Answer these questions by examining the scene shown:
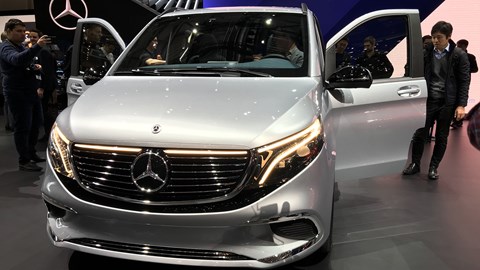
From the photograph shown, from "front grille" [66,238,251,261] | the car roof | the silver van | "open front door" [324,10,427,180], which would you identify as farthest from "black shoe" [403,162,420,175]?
"front grille" [66,238,251,261]

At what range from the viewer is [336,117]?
2756 mm

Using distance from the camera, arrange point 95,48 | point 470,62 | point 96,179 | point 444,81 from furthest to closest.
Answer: point 470,62, point 444,81, point 95,48, point 96,179

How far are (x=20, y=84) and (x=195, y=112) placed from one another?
11.3 ft

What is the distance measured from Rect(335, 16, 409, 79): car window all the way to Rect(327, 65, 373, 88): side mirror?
0.54 m

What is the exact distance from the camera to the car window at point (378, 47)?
12.5 ft

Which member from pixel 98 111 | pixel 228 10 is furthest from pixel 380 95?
pixel 98 111

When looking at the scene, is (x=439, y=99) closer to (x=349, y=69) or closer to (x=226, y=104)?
(x=349, y=69)

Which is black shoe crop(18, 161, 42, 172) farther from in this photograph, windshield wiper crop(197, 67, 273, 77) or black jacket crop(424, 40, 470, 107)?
black jacket crop(424, 40, 470, 107)

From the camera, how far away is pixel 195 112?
2.07 meters

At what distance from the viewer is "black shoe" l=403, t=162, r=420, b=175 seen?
482cm

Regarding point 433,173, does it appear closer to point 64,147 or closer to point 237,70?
point 237,70

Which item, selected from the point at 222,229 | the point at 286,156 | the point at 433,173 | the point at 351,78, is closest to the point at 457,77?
the point at 433,173

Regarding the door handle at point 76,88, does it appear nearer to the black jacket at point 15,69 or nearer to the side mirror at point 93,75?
the side mirror at point 93,75

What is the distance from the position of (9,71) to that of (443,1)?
26.0 ft
